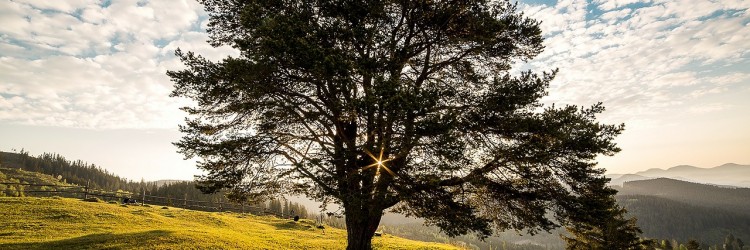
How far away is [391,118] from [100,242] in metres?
19.4

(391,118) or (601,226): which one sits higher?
(391,118)

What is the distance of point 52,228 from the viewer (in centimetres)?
2456

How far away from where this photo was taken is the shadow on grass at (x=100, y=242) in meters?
18.6

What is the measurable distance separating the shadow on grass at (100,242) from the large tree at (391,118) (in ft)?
35.1

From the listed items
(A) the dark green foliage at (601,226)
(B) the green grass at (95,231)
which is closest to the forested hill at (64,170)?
(B) the green grass at (95,231)

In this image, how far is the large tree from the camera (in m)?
10.1

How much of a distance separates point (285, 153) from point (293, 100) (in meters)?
2.12

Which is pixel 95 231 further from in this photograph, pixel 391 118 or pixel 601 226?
pixel 601 226

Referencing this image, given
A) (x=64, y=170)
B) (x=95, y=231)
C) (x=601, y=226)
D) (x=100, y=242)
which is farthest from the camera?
(x=64, y=170)

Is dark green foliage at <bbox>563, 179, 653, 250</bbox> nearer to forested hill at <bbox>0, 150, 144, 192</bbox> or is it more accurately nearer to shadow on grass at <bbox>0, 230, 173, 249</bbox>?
shadow on grass at <bbox>0, 230, 173, 249</bbox>

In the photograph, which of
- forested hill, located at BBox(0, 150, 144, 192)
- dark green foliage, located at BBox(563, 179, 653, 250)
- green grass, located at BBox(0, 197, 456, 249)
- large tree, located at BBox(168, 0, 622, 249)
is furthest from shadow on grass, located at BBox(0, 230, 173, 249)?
forested hill, located at BBox(0, 150, 144, 192)

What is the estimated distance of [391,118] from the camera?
959 cm

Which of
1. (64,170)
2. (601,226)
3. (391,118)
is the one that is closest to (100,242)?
(391,118)

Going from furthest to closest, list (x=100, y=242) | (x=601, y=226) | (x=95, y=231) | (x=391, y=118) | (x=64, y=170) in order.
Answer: (x=64, y=170), (x=95, y=231), (x=100, y=242), (x=601, y=226), (x=391, y=118)
